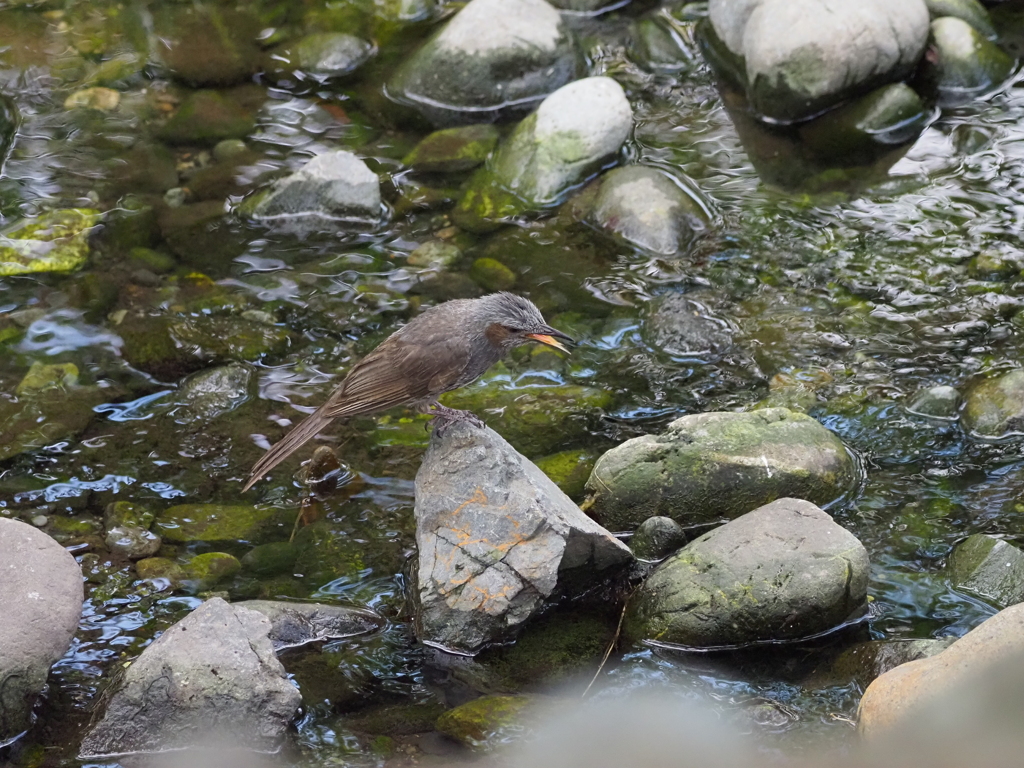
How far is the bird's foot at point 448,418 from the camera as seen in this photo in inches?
201

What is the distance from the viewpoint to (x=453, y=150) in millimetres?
8609

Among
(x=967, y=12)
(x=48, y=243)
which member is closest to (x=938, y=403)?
(x=967, y=12)

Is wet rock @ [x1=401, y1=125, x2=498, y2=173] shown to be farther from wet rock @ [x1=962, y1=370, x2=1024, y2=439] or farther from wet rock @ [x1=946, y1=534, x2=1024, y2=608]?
wet rock @ [x1=946, y1=534, x2=1024, y2=608]

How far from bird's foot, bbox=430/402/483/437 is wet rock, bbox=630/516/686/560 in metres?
0.95

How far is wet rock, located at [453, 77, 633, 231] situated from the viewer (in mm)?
8117

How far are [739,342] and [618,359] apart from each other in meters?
0.76

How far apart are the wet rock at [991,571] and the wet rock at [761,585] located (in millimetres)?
521

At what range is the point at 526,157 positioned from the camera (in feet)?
27.1

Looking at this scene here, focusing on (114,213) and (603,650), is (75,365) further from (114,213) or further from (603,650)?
(603,650)

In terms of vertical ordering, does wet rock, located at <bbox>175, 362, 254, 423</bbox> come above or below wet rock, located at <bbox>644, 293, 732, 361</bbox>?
below

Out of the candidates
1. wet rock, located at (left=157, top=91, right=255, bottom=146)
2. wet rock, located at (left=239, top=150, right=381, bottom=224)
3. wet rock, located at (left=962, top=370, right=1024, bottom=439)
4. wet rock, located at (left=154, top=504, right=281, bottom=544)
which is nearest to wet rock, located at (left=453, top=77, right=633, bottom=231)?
wet rock, located at (left=239, top=150, right=381, bottom=224)

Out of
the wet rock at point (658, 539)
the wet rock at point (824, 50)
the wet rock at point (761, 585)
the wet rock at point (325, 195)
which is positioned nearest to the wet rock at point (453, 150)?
the wet rock at point (325, 195)

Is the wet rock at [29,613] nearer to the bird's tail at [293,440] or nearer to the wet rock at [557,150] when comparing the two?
the bird's tail at [293,440]

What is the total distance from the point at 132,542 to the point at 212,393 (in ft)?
4.09
